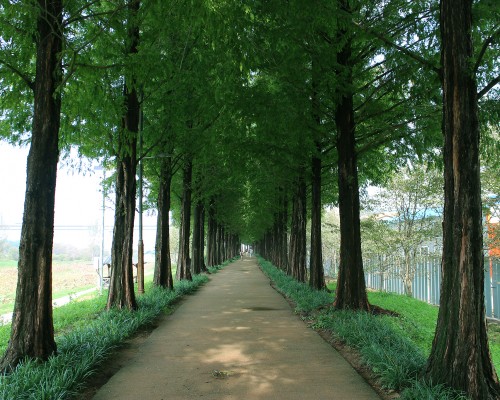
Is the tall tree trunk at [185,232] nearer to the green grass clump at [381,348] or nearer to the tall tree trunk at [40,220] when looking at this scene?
the green grass clump at [381,348]

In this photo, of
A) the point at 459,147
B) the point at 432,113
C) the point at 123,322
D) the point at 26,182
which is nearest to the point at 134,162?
the point at 123,322

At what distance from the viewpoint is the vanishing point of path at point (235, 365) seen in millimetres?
4516

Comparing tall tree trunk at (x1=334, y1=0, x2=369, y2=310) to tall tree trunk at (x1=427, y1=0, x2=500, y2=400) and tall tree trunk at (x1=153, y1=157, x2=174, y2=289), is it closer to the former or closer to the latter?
tall tree trunk at (x1=427, y1=0, x2=500, y2=400)

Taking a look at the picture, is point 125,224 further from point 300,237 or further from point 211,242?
point 211,242

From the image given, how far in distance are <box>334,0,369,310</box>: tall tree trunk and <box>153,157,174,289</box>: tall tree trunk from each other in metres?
6.32

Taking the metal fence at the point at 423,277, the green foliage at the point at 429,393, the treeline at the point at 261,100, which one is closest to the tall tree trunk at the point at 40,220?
the treeline at the point at 261,100

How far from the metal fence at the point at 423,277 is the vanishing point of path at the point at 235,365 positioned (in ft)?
32.3

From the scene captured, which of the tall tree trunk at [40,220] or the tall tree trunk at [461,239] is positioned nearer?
the tall tree trunk at [461,239]

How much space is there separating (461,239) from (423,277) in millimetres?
18485

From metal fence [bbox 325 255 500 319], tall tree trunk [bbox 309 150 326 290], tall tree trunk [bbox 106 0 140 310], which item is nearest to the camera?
tall tree trunk [bbox 106 0 140 310]

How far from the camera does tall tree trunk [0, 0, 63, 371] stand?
17.2ft

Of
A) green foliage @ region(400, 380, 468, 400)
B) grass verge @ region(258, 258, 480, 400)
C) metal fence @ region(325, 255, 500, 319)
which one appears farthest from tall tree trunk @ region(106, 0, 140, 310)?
metal fence @ region(325, 255, 500, 319)

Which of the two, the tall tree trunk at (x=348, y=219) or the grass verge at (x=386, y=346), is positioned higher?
the tall tree trunk at (x=348, y=219)

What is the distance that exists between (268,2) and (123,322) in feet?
19.0
